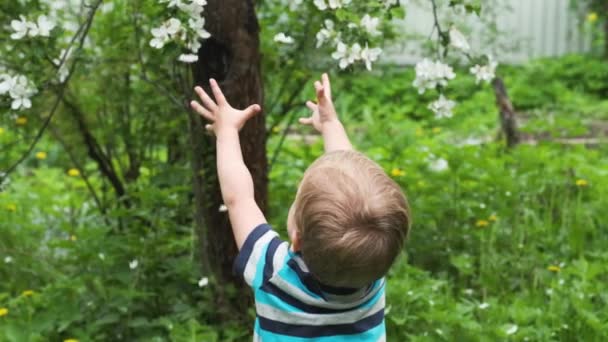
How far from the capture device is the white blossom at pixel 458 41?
2.93 m

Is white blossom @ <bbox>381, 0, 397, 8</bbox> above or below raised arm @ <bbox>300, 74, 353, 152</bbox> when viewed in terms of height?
above

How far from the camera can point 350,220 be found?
72.2 inches

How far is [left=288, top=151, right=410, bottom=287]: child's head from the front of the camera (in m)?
1.83

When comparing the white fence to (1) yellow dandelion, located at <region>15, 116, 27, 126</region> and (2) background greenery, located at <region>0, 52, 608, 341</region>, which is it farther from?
(1) yellow dandelion, located at <region>15, 116, 27, 126</region>

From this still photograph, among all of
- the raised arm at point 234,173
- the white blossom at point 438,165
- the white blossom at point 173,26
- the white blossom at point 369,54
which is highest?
the white blossom at point 173,26

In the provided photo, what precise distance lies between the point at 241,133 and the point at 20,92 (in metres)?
0.73

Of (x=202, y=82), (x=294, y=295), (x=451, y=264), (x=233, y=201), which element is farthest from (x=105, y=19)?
(x=294, y=295)

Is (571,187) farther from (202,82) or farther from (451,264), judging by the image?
(202,82)

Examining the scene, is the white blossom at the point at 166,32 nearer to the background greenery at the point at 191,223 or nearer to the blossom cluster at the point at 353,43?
the background greenery at the point at 191,223

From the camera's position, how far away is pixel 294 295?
1974 mm

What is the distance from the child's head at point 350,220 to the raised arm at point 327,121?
0.48 metres

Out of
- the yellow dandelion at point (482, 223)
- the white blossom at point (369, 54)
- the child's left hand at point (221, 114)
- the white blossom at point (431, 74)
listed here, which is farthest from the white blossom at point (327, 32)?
the yellow dandelion at point (482, 223)

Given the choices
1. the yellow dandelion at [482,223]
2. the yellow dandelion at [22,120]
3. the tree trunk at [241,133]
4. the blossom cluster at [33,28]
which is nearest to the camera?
the blossom cluster at [33,28]

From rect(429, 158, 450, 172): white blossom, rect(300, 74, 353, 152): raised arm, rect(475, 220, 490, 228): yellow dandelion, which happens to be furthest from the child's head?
rect(429, 158, 450, 172): white blossom
